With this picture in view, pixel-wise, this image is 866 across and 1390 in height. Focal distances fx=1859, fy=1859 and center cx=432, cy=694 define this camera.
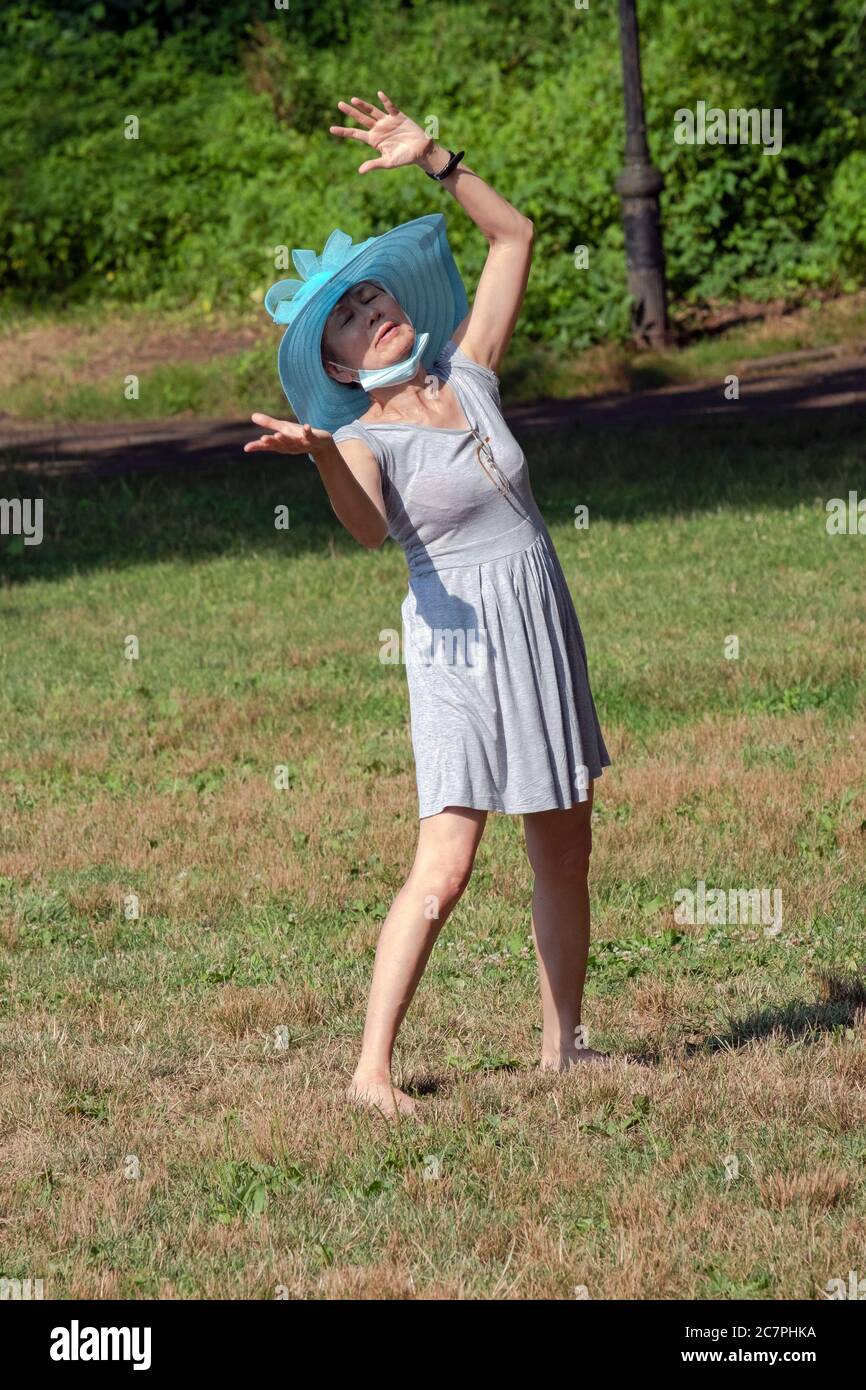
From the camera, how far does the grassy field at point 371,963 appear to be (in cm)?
376

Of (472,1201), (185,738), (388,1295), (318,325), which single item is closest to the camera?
(388,1295)

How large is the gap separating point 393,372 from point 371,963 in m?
2.04

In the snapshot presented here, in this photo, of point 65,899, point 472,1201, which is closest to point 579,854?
point 472,1201

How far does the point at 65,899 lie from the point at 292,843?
0.89 meters

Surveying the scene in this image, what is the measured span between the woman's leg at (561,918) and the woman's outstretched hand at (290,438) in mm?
1085

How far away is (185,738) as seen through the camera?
8312 mm

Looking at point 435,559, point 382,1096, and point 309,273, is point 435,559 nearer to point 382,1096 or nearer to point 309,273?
point 309,273

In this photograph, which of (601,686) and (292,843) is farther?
(601,686)

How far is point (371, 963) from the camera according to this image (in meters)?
5.53

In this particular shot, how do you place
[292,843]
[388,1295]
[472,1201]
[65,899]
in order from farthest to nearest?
[292,843] → [65,899] → [472,1201] → [388,1295]

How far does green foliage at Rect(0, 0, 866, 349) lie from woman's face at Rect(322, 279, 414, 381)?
16329mm

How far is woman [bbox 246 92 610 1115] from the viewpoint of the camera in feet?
13.7

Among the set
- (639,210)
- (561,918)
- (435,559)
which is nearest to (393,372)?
(435,559)

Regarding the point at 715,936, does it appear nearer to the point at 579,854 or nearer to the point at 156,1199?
the point at 579,854
